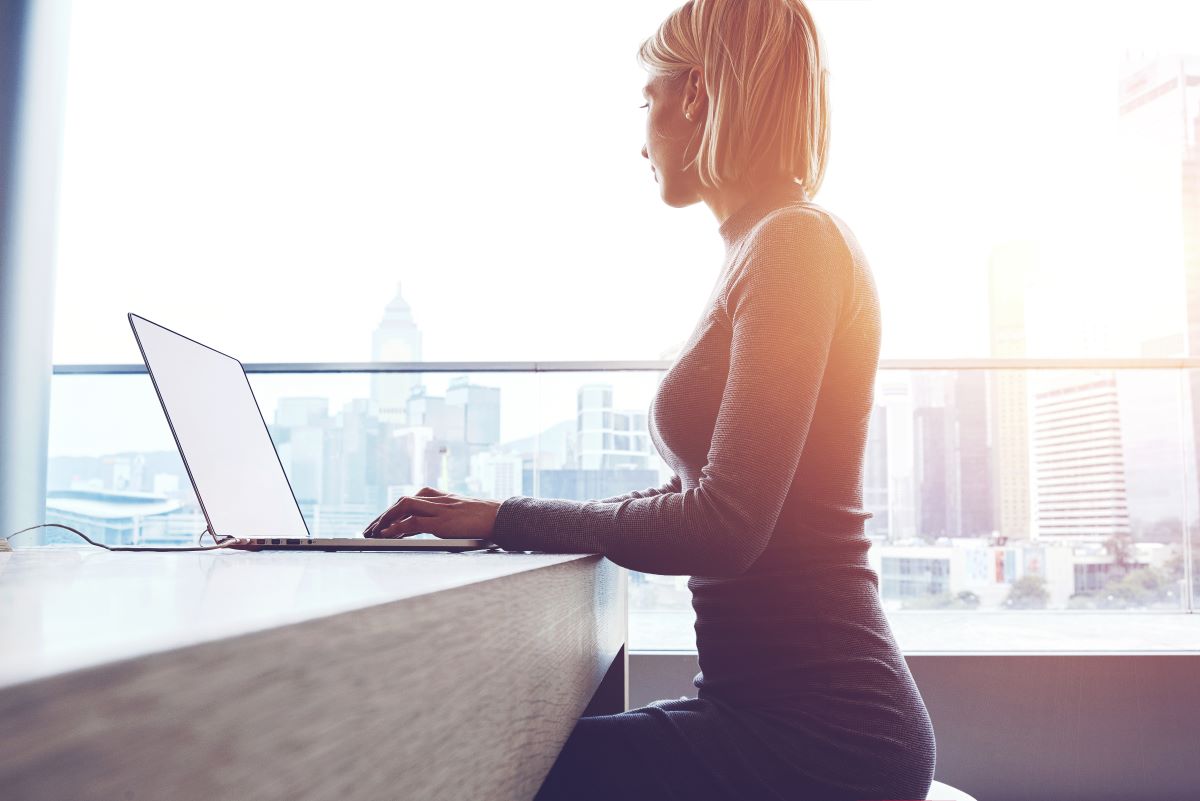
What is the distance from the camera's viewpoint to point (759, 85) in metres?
0.98

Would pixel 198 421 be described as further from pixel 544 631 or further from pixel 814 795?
pixel 814 795

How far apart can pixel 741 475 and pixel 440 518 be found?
300 millimetres

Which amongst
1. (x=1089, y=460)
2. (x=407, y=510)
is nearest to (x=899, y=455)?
(x=1089, y=460)

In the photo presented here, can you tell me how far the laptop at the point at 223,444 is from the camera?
991 millimetres

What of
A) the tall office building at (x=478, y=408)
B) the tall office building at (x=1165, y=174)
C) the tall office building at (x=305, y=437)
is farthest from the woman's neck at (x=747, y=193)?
the tall office building at (x=1165, y=174)

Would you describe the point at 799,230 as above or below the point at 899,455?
above

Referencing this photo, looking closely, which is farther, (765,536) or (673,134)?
(673,134)

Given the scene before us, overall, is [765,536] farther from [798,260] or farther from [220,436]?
[220,436]

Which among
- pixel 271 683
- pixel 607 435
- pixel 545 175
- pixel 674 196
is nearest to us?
pixel 271 683

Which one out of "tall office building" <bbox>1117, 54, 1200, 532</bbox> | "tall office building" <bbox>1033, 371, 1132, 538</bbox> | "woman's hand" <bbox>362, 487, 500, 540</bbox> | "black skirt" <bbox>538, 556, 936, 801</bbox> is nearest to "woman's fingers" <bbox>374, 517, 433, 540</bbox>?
"woman's hand" <bbox>362, 487, 500, 540</bbox>

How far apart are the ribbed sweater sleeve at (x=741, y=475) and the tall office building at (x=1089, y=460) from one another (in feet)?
5.89

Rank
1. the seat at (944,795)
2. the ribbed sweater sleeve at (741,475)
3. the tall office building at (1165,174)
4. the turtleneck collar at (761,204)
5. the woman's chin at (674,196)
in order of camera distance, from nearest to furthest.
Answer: the ribbed sweater sleeve at (741,475) < the seat at (944,795) < the turtleneck collar at (761,204) < the woman's chin at (674,196) < the tall office building at (1165,174)

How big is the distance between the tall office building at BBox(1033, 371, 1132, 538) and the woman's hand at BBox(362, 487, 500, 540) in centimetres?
197

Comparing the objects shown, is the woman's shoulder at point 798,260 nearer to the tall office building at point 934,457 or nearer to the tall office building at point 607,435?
the tall office building at point 607,435
